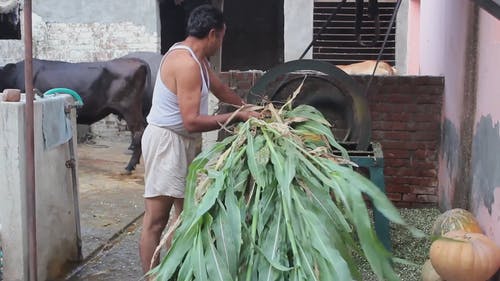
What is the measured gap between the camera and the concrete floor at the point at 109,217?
4.68 m

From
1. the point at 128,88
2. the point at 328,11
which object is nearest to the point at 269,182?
Answer: the point at 128,88

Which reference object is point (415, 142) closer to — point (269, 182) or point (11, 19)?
point (269, 182)

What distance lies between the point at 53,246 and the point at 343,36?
276 inches

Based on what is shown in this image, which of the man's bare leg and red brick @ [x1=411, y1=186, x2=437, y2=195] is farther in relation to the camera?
red brick @ [x1=411, y1=186, x2=437, y2=195]

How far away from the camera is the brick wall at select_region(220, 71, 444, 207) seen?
608cm

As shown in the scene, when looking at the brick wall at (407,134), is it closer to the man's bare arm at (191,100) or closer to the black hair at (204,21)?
the black hair at (204,21)

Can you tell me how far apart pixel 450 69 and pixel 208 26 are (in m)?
2.88

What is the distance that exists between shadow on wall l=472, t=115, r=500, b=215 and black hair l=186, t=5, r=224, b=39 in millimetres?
1786

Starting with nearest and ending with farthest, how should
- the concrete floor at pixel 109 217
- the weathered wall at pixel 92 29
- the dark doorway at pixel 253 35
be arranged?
1. the concrete floor at pixel 109 217
2. the weathered wall at pixel 92 29
3. the dark doorway at pixel 253 35

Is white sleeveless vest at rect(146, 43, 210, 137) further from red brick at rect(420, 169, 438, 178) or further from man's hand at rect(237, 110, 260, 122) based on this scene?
red brick at rect(420, 169, 438, 178)

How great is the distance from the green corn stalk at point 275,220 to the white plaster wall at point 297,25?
7.37m

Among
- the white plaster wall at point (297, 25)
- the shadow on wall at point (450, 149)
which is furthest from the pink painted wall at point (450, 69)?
the white plaster wall at point (297, 25)

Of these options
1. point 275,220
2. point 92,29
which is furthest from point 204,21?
Result: point 92,29

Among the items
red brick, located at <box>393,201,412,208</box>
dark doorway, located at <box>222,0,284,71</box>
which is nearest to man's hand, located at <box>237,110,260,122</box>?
red brick, located at <box>393,201,412,208</box>
